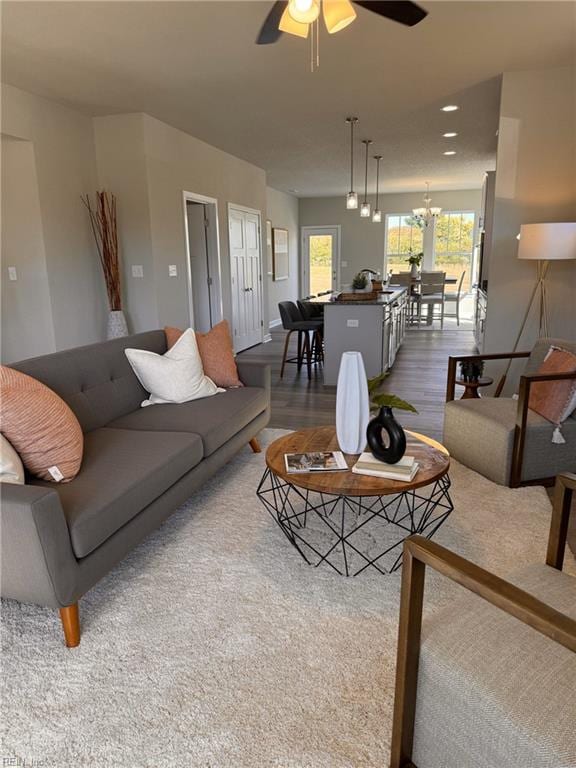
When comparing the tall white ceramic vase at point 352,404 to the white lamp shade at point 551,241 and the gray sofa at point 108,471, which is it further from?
the white lamp shade at point 551,241

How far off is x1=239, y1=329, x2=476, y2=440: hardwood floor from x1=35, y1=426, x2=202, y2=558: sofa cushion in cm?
164

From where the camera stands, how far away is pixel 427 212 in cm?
1025

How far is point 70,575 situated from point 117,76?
3675 millimetres

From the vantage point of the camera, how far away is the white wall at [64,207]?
4.05 m

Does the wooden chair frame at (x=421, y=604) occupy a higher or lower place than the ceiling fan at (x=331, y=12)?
lower

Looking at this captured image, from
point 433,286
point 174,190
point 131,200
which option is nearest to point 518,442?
point 131,200

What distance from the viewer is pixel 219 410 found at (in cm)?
285

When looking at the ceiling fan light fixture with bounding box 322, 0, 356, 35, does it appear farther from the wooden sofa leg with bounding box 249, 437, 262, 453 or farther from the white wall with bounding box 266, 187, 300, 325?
the white wall with bounding box 266, 187, 300, 325

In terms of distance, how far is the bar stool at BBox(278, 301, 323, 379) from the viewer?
219 inches

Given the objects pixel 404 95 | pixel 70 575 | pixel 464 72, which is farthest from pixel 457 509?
pixel 404 95

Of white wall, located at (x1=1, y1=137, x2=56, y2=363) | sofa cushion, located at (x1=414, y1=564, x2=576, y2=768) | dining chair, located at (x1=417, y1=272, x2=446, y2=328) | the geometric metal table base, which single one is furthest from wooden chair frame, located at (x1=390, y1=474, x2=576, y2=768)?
dining chair, located at (x1=417, y1=272, x2=446, y2=328)

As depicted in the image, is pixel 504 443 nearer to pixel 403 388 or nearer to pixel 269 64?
→ pixel 403 388

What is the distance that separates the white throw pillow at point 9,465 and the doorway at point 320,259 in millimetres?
10139

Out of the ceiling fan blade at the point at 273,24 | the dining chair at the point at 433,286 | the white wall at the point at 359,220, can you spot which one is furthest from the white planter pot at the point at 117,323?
the white wall at the point at 359,220
